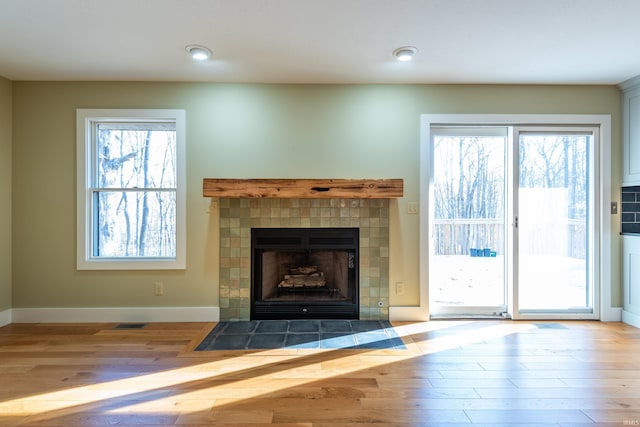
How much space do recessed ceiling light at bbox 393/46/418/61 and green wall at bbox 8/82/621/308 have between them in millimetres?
575

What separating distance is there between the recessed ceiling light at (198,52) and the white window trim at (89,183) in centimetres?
69

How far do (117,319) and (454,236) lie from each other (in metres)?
3.35

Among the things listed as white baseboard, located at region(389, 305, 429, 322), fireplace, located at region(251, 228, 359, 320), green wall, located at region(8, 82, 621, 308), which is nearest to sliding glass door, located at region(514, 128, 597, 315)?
green wall, located at region(8, 82, 621, 308)

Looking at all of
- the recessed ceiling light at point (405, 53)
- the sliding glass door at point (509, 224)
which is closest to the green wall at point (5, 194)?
the recessed ceiling light at point (405, 53)

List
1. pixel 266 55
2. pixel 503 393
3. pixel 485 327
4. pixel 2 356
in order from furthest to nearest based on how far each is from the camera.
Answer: pixel 485 327 < pixel 266 55 < pixel 2 356 < pixel 503 393

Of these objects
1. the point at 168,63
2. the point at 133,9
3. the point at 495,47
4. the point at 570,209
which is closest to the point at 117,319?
the point at 168,63

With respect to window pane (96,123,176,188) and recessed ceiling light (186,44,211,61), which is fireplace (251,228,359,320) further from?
recessed ceiling light (186,44,211,61)

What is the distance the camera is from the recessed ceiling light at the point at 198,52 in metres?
2.59

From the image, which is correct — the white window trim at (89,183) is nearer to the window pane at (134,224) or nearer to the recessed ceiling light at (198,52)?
the window pane at (134,224)

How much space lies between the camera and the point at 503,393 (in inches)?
78.0

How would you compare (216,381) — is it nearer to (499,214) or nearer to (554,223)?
(499,214)

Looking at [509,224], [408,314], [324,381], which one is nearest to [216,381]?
[324,381]

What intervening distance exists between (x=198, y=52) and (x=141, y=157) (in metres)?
1.29

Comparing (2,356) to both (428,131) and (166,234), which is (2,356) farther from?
(428,131)
